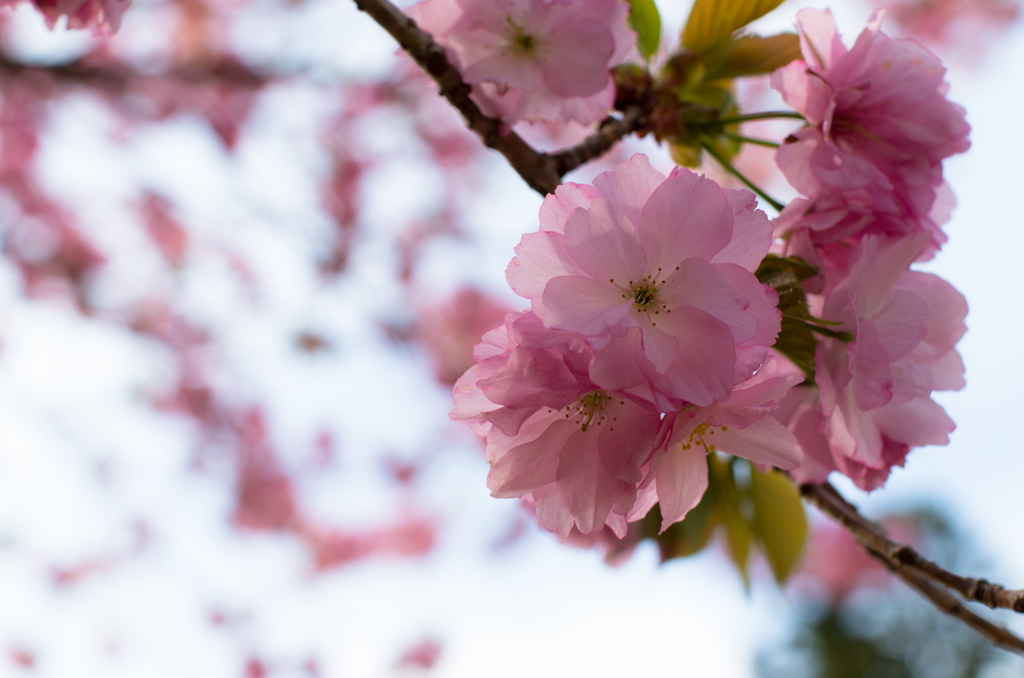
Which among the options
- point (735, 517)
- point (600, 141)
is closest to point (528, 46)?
point (600, 141)

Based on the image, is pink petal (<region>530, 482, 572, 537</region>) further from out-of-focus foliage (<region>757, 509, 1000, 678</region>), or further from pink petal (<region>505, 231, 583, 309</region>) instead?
out-of-focus foliage (<region>757, 509, 1000, 678</region>)

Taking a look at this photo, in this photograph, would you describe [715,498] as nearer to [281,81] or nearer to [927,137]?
[927,137]

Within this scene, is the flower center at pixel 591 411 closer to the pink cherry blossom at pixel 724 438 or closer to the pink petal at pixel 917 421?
the pink cherry blossom at pixel 724 438

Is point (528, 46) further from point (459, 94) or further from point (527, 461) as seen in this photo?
point (527, 461)

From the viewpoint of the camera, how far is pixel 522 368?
46 cm

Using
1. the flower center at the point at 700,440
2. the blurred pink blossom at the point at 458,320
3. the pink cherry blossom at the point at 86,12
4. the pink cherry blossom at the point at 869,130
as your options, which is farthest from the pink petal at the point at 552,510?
the blurred pink blossom at the point at 458,320

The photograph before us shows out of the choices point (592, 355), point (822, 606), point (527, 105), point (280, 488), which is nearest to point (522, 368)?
point (592, 355)

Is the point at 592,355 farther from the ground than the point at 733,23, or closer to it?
closer to it

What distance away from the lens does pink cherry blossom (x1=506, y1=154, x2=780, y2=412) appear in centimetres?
46

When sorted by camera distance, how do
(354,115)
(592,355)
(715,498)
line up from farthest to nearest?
(354,115) → (715,498) → (592,355)

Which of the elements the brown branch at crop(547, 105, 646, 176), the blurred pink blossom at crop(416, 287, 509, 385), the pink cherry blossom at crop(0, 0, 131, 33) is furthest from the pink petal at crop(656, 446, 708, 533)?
the blurred pink blossom at crop(416, 287, 509, 385)

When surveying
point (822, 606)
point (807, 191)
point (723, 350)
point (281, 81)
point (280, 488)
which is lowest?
point (723, 350)

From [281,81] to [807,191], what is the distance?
9.92 feet

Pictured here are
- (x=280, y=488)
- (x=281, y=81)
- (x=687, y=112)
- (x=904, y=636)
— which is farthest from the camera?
(x=904, y=636)
